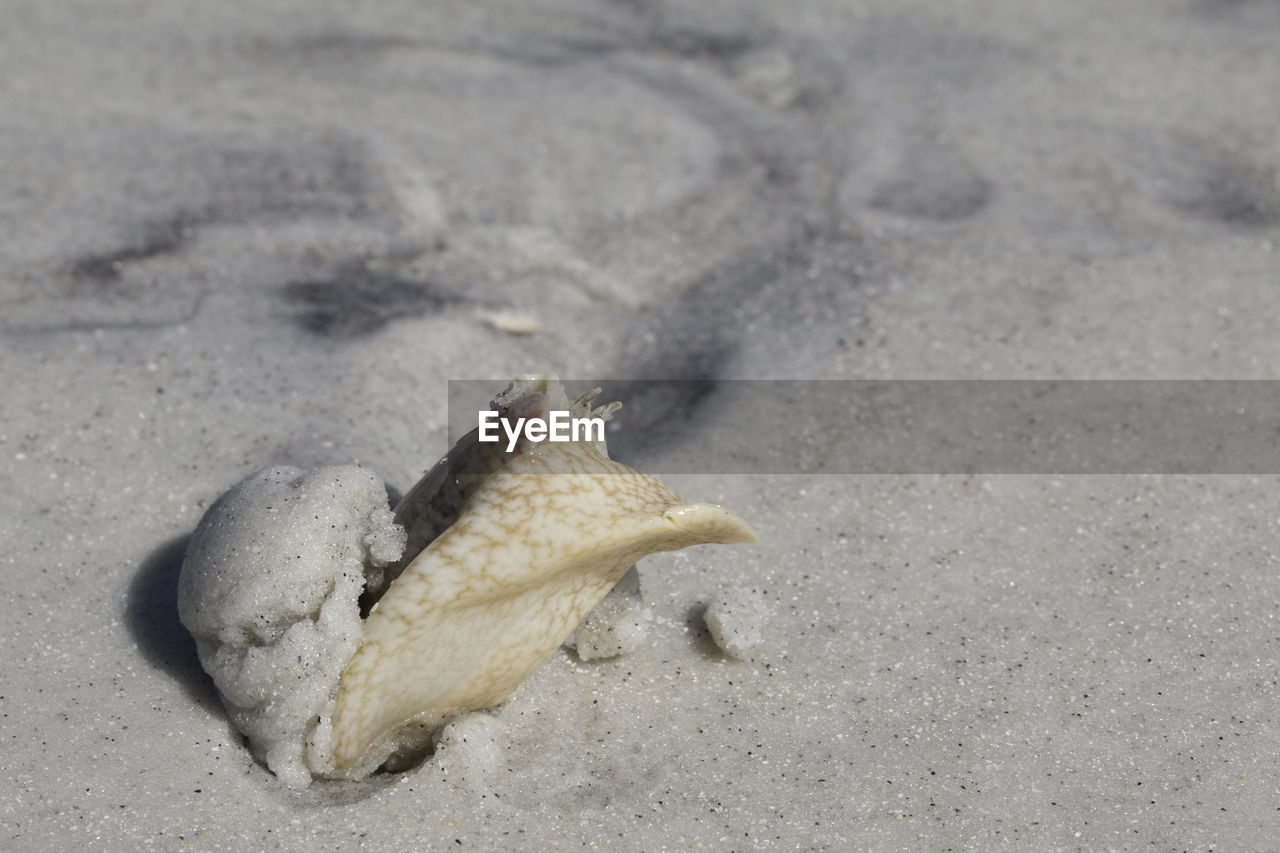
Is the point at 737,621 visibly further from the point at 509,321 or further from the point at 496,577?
the point at 509,321

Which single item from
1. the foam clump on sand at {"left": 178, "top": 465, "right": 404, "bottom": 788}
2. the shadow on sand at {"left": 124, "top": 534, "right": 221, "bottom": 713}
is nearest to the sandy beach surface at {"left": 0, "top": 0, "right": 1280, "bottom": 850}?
the shadow on sand at {"left": 124, "top": 534, "right": 221, "bottom": 713}

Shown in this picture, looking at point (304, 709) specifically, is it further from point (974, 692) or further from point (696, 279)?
point (696, 279)

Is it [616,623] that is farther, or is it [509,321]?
[509,321]

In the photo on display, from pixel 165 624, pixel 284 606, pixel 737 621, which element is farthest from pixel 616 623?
pixel 165 624

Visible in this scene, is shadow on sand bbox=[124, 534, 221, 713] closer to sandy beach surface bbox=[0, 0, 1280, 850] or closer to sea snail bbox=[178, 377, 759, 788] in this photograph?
sandy beach surface bbox=[0, 0, 1280, 850]

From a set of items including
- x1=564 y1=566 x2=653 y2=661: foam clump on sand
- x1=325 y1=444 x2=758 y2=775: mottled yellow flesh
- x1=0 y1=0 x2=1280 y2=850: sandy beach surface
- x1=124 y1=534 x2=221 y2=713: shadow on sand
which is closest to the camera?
x1=325 y1=444 x2=758 y2=775: mottled yellow flesh
